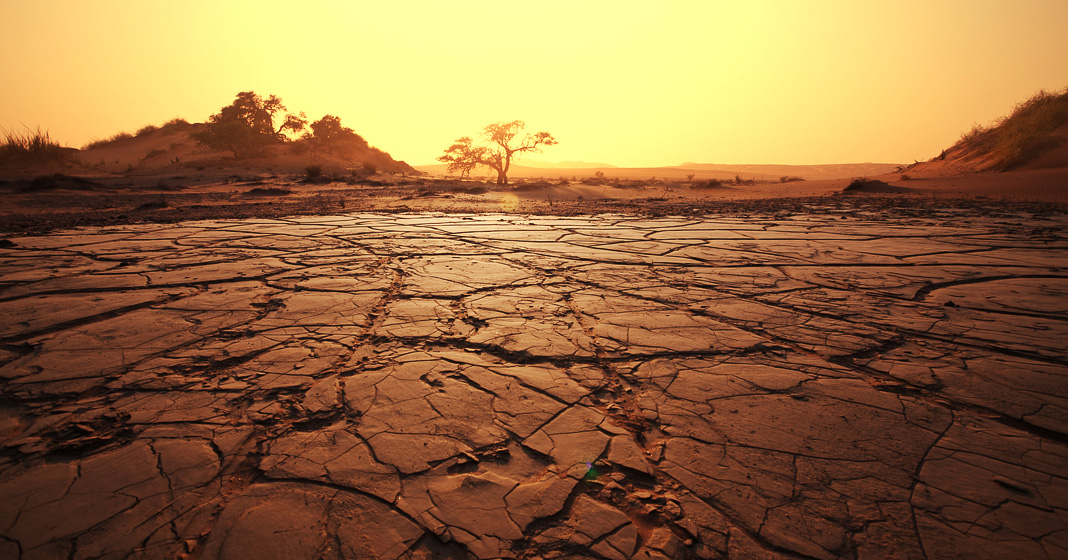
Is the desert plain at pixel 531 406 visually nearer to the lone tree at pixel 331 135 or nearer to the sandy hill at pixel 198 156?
the sandy hill at pixel 198 156

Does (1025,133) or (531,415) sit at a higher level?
(1025,133)

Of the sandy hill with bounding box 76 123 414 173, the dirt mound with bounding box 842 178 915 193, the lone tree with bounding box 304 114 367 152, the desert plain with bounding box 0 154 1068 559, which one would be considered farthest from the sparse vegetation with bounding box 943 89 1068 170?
the lone tree with bounding box 304 114 367 152

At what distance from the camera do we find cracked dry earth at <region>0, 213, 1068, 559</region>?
3.68 ft

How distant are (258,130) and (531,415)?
29.5 m

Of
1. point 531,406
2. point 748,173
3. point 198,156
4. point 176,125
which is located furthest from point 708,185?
point 176,125

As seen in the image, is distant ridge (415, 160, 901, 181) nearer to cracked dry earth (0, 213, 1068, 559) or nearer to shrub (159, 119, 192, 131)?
shrub (159, 119, 192, 131)

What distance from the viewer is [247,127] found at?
920 inches

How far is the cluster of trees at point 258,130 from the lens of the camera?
73.8 feet

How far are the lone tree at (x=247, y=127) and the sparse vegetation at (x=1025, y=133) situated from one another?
104 ft

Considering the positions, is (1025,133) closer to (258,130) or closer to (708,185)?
(708,185)

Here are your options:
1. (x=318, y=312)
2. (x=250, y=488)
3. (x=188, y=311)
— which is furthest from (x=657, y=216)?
(x=250, y=488)

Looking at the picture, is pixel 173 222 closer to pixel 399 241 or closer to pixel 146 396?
pixel 399 241

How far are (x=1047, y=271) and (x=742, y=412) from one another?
3713 mm

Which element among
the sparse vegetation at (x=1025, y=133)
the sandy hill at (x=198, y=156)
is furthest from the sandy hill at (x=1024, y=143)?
the sandy hill at (x=198, y=156)
